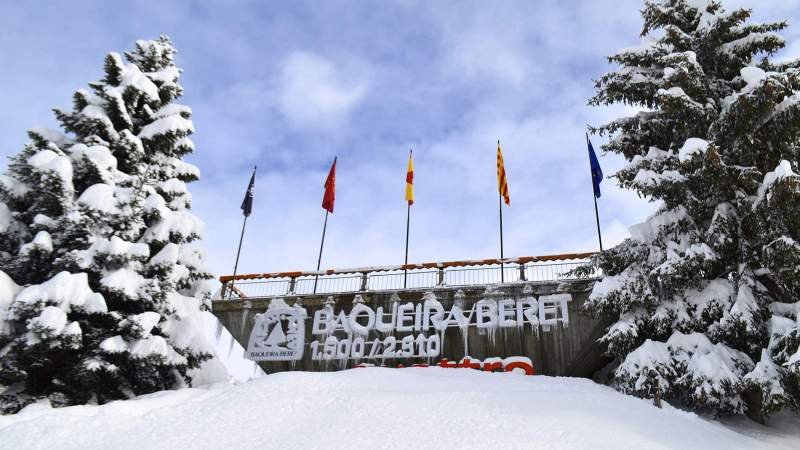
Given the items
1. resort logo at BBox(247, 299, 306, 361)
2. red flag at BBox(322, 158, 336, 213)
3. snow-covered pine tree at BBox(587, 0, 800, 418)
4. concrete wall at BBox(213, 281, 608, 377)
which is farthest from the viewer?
red flag at BBox(322, 158, 336, 213)

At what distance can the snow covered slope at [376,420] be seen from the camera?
8.63 metres

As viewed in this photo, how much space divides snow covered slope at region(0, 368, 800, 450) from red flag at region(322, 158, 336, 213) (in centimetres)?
1199

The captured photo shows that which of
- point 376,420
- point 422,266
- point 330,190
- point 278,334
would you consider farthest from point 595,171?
point 376,420

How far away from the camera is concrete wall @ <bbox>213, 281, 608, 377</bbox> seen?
610 inches

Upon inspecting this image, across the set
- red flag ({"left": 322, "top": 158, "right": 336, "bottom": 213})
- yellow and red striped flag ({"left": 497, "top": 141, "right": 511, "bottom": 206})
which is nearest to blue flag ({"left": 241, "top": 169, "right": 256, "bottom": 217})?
red flag ({"left": 322, "top": 158, "right": 336, "bottom": 213})

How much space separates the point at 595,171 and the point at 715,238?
28.7ft

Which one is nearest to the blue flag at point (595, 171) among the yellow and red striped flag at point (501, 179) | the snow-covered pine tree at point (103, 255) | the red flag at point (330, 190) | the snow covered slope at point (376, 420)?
the yellow and red striped flag at point (501, 179)

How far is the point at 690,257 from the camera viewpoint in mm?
11703

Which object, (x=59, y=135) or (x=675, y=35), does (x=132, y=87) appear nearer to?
(x=59, y=135)

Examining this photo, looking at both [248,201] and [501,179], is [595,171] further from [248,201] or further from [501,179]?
[248,201]

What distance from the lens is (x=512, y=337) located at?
16.1 m

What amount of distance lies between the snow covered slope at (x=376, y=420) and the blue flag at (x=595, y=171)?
9.45 meters

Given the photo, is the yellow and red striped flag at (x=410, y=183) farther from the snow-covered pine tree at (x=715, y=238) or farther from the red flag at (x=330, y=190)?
the snow-covered pine tree at (x=715, y=238)

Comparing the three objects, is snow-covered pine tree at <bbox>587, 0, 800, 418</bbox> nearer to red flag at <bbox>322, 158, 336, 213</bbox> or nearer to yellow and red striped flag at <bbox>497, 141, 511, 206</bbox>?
yellow and red striped flag at <bbox>497, 141, 511, 206</bbox>
